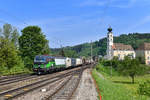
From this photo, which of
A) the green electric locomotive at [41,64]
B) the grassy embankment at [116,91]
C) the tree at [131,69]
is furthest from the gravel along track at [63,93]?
the tree at [131,69]

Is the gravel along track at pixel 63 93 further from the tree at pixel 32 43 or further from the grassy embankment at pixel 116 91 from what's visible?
the tree at pixel 32 43

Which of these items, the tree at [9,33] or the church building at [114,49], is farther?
the church building at [114,49]

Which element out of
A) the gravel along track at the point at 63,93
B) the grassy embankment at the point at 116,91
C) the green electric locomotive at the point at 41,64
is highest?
the green electric locomotive at the point at 41,64

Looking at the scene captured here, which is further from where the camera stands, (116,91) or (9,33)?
(9,33)

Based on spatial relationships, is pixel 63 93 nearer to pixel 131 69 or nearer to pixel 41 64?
pixel 41 64

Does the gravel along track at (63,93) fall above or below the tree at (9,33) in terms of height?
below

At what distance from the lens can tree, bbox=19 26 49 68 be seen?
169 feet

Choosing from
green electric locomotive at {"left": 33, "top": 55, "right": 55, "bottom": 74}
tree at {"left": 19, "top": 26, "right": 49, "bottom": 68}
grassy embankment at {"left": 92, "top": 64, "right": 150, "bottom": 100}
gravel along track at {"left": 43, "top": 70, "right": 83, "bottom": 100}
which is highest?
tree at {"left": 19, "top": 26, "right": 49, "bottom": 68}

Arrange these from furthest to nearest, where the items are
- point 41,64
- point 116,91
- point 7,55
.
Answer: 1. point 41,64
2. point 7,55
3. point 116,91

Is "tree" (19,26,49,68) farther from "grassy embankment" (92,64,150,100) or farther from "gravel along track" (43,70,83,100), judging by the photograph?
"gravel along track" (43,70,83,100)

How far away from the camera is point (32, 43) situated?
2092 inches

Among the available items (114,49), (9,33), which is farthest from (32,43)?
(114,49)

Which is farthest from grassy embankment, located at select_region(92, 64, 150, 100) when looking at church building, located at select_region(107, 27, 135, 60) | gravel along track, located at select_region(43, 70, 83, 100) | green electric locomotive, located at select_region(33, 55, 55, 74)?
church building, located at select_region(107, 27, 135, 60)

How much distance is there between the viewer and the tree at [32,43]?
169 feet
